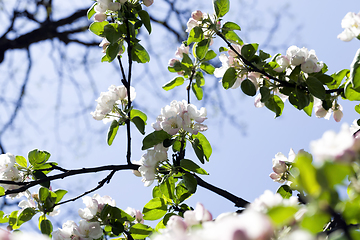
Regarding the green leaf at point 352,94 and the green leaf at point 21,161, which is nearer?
the green leaf at point 352,94

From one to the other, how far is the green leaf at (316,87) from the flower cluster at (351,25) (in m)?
0.26

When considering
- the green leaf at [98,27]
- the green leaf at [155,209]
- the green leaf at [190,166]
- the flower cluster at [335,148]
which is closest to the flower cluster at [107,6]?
the green leaf at [98,27]

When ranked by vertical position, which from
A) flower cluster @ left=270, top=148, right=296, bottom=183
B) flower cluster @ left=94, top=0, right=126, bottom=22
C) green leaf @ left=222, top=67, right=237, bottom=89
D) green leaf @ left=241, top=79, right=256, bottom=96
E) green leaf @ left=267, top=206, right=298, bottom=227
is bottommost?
green leaf @ left=267, top=206, right=298, bottom=227

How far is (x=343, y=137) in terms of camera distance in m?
0.36

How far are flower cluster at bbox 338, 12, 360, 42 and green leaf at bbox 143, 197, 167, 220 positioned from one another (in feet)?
2.82

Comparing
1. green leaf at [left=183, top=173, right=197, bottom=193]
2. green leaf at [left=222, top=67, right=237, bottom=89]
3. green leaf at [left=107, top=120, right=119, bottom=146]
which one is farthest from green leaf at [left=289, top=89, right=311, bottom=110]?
green leaf at [left=107, top=120, right=119, bottom=146]

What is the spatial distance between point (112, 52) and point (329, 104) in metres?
0.96

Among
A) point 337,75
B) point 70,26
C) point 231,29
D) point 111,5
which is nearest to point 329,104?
point 337,75

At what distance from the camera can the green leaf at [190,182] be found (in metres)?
1.07

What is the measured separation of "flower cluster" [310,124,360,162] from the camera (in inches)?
13.6

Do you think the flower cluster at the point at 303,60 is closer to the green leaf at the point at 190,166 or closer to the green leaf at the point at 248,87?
the green leaf at the point at 248,87

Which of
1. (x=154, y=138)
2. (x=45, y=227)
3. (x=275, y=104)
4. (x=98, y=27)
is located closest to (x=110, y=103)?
(x=154, y=138)

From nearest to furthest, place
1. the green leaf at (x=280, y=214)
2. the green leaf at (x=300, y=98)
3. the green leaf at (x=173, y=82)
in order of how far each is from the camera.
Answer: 1. the green leaf at (x=280, y=214)
2. the green leaf at (x=300, y=98)
3. the green leaf at (x=173, y=82)

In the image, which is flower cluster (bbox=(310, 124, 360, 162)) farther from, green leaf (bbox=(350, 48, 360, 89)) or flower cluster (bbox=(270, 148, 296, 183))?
flower cluster (bbox=(270, 148, 296, 183))
